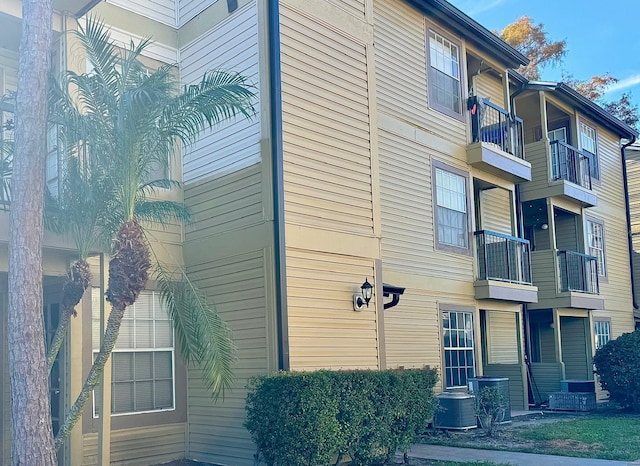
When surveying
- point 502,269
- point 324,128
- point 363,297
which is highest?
point 324,128

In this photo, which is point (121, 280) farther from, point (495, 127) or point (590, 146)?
point (590, 146)

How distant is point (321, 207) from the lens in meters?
9.77

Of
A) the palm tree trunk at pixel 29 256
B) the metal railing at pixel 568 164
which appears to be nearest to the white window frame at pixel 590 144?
the metal railing at pixel 568 164

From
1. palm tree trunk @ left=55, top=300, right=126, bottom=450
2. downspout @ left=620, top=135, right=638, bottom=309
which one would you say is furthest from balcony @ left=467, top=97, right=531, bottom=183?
palm tree trunk @ left=55, top=300, right=126, bottom=450

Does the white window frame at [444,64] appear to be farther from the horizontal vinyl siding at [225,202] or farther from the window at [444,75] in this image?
the horizontal vinyl siding at [225,202]

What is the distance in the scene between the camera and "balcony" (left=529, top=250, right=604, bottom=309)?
1747cm

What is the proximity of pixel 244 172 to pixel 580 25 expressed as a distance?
28.0 m

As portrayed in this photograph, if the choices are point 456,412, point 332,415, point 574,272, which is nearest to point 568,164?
point 574,272

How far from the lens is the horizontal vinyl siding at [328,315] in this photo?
912 centimetres

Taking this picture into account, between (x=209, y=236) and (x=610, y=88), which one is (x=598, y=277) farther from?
(x=610, y=88)

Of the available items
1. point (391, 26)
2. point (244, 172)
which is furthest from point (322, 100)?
point (391, 26)

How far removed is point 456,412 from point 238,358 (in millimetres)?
4563

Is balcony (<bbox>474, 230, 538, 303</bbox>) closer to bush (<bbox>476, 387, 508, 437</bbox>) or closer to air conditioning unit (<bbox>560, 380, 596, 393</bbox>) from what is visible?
air conditioning unit (<bbox>560, 380, 596, 393</bbox>)

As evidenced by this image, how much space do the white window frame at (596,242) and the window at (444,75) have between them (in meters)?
7.43
